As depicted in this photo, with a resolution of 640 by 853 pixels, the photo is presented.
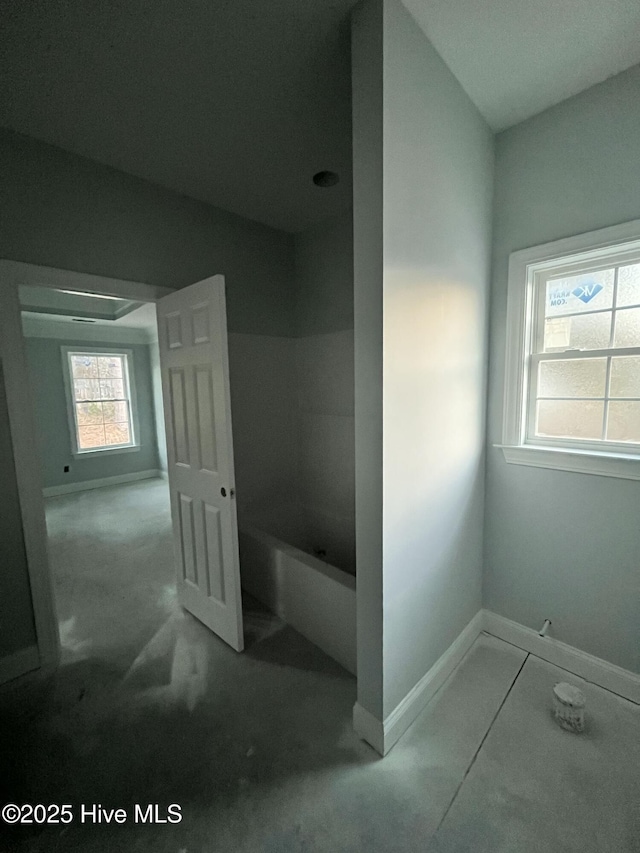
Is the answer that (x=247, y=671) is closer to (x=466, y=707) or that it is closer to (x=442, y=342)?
(x=466, y=707)

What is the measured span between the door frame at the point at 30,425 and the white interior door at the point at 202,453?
47cm

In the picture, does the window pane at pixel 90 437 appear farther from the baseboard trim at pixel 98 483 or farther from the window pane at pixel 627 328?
the window pane at pixel 627 328

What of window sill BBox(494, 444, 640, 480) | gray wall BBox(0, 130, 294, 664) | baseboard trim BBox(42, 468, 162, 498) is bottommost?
baseboard trim BBox(42, 468, 162, 498)

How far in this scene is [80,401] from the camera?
17.8 ft

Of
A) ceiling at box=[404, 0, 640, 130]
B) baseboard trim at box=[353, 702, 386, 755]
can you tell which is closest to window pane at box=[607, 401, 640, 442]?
ceiling at box=[404, 0, 640, 130]

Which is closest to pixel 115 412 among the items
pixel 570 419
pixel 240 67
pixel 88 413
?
pixel 88 413

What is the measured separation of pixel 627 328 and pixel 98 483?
21.2 ft

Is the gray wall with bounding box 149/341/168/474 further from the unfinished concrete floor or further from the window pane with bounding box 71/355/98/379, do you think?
the unfinished concrete floor

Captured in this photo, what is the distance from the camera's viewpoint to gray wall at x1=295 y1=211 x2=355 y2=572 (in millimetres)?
2643

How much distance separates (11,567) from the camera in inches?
70.2

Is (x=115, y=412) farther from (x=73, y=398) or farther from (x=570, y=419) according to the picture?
(x=570, y=419)

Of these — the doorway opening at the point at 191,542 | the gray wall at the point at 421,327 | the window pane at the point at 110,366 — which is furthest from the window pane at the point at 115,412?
the gray wall at the point at 421,327

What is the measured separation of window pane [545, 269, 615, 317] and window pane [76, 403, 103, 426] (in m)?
6.12

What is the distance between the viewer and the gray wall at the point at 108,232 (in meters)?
1.69
